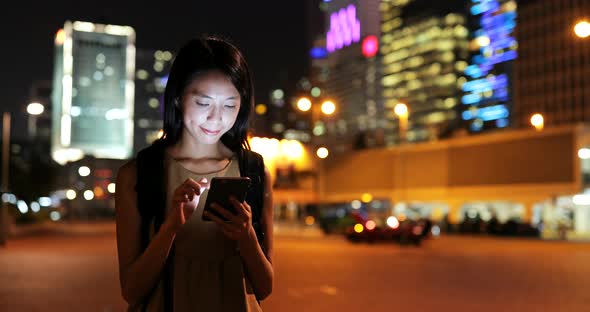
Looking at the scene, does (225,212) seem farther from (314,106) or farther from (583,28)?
(314,106)

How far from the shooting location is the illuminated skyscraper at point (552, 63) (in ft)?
398

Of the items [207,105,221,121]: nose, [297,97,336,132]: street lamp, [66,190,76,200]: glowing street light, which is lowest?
[66,190,76,200]: glowing street light

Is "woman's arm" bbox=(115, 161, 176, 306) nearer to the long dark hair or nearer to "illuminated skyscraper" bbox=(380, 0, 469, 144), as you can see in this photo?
the long dark hair

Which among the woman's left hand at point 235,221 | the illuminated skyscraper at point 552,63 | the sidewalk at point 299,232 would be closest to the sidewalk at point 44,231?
the sidewalk at point 299,232

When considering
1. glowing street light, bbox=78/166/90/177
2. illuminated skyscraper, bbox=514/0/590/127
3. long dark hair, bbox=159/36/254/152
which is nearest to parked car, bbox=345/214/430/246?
long dark hair, bbox=159/36/254/152

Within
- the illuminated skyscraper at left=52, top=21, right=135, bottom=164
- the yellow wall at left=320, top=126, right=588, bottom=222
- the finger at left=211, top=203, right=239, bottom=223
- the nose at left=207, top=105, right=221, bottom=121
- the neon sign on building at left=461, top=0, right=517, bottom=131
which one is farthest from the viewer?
the illuminated skyscraper at left=52, top=21, right=135, bottom=164

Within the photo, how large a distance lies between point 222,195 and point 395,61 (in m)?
190

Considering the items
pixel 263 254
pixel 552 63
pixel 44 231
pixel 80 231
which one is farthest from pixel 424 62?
pixel 263 254

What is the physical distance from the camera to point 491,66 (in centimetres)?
16088

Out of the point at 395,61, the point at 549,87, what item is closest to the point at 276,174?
the point at 549,87

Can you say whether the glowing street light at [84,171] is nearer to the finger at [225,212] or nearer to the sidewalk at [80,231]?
the sidewalk at [80,231]

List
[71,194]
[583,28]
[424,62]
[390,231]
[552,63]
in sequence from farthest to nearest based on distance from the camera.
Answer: [424,62]
[71,194]
[552,63]
[390,231]
[583,28]

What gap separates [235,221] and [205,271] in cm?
23

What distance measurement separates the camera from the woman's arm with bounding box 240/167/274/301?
7.23 ft
